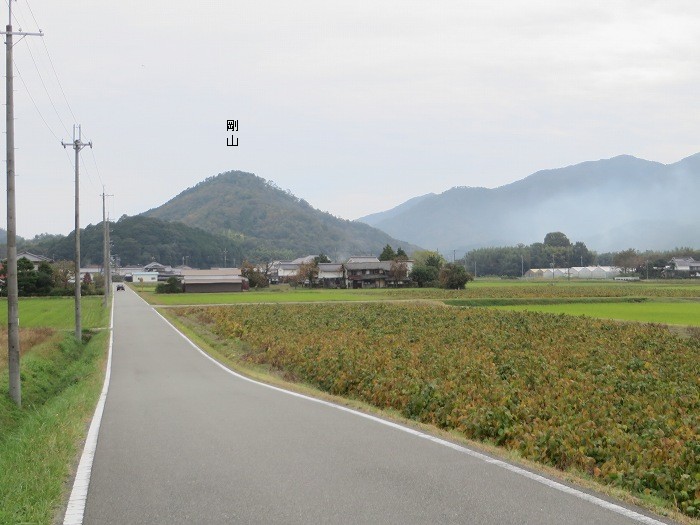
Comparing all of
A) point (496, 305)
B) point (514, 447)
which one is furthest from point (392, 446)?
point (496, 305)

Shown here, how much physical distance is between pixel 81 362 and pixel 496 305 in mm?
38035

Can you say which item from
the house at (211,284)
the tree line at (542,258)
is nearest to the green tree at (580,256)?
the tree line at (542,258)

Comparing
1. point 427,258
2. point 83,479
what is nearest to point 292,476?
point 83,479

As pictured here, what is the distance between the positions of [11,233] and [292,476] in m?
11.0

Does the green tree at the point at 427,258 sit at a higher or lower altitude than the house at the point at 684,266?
higher

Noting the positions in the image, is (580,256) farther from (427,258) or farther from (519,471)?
(519,471)

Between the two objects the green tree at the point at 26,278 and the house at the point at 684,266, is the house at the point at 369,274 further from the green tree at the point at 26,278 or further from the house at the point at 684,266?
the house at the point at 684,266

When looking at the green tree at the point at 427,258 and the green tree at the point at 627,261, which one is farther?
the green tree at the point at 627,261

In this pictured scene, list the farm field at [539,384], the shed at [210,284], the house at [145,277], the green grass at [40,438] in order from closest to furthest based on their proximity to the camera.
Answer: the green grass at [40,438], the farm field at [539,384], the shed at [210,284], the house at [145,277]

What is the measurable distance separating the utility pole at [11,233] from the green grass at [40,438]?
730 millimetres

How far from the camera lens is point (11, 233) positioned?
50.8 feet

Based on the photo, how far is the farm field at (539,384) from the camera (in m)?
8.43

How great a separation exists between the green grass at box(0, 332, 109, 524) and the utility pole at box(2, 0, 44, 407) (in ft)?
2.39

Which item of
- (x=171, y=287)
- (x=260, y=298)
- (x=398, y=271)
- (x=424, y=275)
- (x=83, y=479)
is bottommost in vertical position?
(x=260, y=298)
